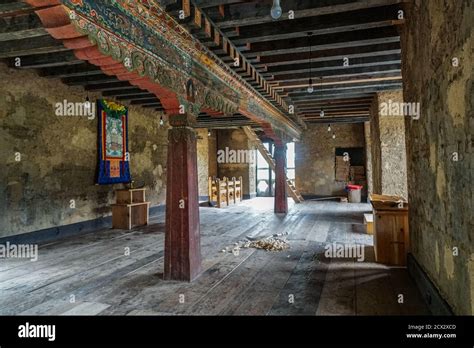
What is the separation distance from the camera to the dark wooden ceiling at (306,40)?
3281mm

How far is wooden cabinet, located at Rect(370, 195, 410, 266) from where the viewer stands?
3.96 m

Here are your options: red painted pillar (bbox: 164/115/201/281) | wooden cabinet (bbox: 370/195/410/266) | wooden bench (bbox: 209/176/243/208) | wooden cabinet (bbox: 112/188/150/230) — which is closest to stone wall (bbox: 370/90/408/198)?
wooden cabinet (bbox: 370/195/410/266)

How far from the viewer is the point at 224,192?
11008mm

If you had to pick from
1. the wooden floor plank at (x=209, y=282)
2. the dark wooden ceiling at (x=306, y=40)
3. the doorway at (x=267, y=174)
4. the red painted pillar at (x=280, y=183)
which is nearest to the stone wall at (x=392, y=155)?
the dark wooden ceiling at (x=306, y=40)

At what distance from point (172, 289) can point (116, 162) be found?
15.6 feet

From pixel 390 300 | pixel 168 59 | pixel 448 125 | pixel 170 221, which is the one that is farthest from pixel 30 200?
pixel 448 125

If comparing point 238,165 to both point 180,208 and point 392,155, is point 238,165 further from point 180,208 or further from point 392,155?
point 180,208

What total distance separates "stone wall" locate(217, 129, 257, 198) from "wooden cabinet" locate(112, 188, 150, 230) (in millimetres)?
6972

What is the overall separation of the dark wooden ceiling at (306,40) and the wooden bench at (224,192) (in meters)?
4.68

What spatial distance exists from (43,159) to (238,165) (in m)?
9.04

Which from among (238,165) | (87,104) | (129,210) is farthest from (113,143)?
(238,165)

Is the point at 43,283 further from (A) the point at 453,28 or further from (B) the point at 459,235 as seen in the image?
(A) the point at 453,28

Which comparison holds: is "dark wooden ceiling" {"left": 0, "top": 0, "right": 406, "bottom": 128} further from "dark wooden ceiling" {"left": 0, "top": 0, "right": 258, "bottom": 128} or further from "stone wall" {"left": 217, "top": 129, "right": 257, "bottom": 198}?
"stone wall" {"left": 217, "top": 129, "right": 257, "bottom": 198}
